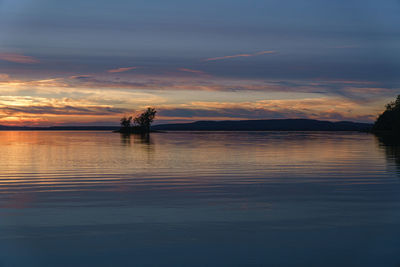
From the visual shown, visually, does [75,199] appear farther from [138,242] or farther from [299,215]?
[299,215]

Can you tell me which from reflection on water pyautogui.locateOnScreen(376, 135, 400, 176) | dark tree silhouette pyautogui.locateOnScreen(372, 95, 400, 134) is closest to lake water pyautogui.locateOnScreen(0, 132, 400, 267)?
reflection on water pyautogui.locateOnScreen(376, 135, 400, 176)

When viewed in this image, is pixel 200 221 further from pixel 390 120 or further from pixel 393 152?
pixel 390 120

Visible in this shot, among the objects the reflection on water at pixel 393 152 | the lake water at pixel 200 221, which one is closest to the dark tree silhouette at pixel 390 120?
the reflection on water at pixel 393 152

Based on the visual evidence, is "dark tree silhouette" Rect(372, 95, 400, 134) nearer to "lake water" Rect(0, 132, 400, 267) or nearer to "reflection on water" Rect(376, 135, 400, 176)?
"reflection on water" Rect(376, 135, 400, 176)

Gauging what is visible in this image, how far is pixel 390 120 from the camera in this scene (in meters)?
158

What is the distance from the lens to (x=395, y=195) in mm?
17938

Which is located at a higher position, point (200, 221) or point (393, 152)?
point (200, 221)

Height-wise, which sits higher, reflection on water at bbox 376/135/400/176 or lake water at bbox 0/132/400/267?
lake water at bbox 0/132/400/267

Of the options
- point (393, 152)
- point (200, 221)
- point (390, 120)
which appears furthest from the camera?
point (390, 120)

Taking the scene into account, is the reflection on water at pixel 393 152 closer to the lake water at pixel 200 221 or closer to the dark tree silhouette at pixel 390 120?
the lake water at pixel 200 221

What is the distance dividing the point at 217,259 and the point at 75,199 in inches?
345

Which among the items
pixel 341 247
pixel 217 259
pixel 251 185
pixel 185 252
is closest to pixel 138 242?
pixel 185 252

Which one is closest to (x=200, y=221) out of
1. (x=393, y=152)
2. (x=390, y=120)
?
(x=393, y=152)

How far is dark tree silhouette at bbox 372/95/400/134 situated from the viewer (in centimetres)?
14888
